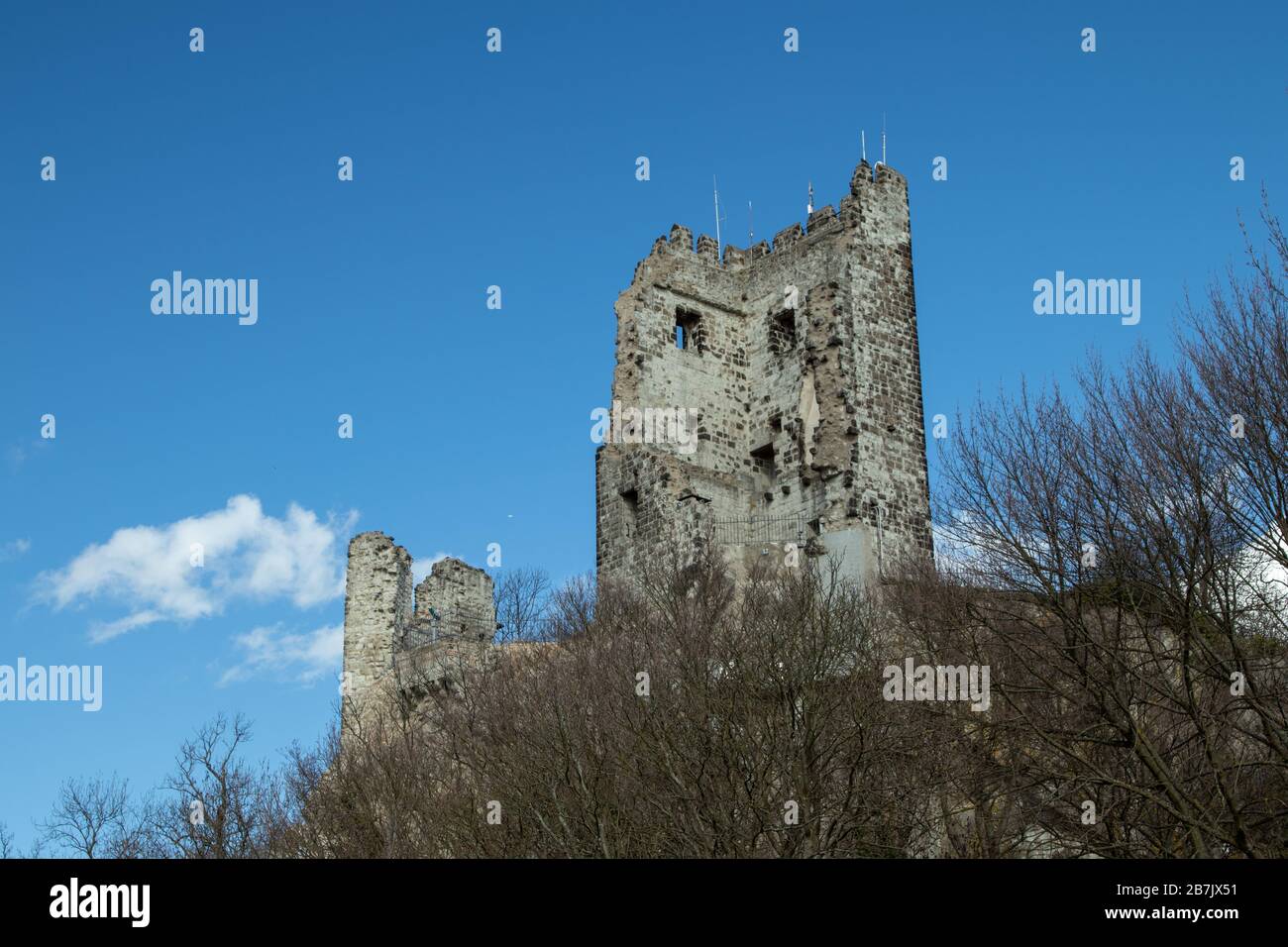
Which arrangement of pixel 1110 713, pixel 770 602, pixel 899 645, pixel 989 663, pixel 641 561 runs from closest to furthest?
pixel 1110 713, pixel 989 663, pixel 899 645, pixel 770 602, pixel 641 561

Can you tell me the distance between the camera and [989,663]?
21.1 meters

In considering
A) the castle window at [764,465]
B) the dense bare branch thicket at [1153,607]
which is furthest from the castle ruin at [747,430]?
the dense bare branch thicket at [1153,607]

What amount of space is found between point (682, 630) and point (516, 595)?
74.4ft

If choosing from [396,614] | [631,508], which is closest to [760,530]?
[631,508]

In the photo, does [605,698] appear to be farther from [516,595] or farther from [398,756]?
[516,595]

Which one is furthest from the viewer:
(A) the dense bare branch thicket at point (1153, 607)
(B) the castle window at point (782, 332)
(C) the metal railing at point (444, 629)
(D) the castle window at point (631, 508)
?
(B) the castle window at point (782, 332)

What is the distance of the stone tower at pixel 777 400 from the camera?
33.2 metres

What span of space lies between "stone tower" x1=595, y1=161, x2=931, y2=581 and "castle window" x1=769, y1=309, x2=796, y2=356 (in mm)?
36

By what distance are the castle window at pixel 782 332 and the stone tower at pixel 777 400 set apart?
0.12 feet

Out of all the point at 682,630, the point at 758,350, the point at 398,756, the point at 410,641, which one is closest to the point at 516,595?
the point at 410,641

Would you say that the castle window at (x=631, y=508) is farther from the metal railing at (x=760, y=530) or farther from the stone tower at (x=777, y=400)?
the metal railing at (x=760, y=530)

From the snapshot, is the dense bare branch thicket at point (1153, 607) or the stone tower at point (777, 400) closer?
the dense bare branch thicket at point (1153, 607)

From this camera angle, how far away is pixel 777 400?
120ft

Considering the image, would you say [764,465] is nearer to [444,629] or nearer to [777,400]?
[777,400]
